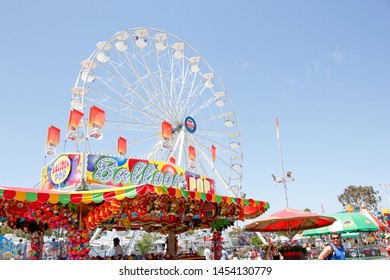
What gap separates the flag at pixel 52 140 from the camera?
12102mm

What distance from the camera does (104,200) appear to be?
854cm

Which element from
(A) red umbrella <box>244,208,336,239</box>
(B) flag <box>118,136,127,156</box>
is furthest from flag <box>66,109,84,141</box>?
(A) red umbrella <box>244,208,336,239</box>

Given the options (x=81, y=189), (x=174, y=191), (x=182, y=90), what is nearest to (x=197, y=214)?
(x=174, y=191)

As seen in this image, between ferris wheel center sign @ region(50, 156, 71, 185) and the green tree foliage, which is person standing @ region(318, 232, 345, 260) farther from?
the green tree foliage

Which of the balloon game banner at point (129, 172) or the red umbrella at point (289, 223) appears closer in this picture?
the balloon game banner at point (129, 172)

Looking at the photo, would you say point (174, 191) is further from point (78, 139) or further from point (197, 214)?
point (78, 139)

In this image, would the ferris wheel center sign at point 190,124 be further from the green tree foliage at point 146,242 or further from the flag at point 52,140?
the green tree foliage at point 146,242

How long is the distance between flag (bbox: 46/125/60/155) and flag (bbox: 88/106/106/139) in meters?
1.51

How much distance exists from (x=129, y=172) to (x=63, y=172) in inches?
77.3

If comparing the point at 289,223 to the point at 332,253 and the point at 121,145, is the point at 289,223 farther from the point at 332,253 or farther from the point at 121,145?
the point at 332,253

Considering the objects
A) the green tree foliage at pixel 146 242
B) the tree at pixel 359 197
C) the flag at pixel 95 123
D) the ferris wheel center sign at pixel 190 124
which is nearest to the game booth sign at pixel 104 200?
the flag at pixel 95 123

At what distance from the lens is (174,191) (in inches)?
351
